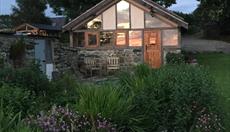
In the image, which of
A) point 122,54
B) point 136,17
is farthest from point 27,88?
point 136,17

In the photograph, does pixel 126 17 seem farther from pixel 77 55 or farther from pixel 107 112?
pixel 107 112

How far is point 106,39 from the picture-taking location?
3212 cm

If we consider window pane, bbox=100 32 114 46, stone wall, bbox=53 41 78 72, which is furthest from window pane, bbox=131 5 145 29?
stone wall, bbox=53 41 78 72

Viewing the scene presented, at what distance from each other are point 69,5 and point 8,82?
1392 inches

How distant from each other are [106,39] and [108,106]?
83.5 feet

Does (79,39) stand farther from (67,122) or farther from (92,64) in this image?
(67,122)

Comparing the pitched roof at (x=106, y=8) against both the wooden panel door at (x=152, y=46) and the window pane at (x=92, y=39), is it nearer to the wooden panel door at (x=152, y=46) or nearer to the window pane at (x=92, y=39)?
the window pane at (x=92, y=39)

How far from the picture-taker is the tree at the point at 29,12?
168 ft

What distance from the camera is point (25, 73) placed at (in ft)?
28.3

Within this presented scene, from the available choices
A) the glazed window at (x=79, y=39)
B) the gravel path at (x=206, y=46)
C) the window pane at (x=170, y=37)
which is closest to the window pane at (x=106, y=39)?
the glazed window at (x=79, y=39)

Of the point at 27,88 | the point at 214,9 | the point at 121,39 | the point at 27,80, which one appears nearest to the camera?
the point at 27,88

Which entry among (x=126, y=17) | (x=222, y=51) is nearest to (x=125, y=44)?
(x=126, y=17)

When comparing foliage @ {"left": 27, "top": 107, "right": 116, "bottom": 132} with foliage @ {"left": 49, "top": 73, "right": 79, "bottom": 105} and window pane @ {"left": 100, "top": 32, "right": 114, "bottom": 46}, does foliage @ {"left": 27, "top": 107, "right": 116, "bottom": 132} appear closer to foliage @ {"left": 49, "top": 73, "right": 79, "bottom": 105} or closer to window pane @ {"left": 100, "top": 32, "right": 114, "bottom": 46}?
foliage @ {"left": 49, "top": 73, "right": 79, "bottom": 105}

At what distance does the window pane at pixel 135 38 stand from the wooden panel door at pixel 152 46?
0.37m
